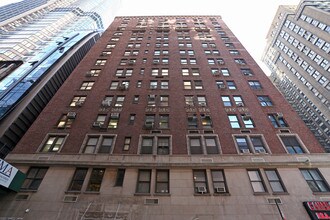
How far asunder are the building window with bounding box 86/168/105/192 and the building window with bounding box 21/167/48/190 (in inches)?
165

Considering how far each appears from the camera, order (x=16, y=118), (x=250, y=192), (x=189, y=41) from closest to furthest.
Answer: (x=250, y=192), (x=16, y=118), (x=189, y=41)

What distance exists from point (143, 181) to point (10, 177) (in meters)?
10.1

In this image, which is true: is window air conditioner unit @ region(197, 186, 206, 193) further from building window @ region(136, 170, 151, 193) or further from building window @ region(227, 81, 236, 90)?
building window @ region(227, 81, 236, 90)

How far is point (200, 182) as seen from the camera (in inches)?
679

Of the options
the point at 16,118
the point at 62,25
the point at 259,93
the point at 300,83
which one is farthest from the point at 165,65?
the point at 62,25

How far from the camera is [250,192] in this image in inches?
636

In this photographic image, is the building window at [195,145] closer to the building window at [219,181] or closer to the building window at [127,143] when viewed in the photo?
the building window at [219,181]

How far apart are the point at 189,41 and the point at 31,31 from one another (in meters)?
83.4

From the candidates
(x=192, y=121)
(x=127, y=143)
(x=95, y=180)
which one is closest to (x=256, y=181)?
(x=192, y=121)

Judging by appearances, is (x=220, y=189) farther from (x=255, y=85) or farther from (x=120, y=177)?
(x=255, y=85)

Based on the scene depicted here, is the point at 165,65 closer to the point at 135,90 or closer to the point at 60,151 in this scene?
the point at 135,90

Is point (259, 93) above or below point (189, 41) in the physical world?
below

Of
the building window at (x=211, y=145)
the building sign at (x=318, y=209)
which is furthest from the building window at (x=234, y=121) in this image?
the building sign at (x=318, y=209)

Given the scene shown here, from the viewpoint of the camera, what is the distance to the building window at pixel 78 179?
16.9 metres
